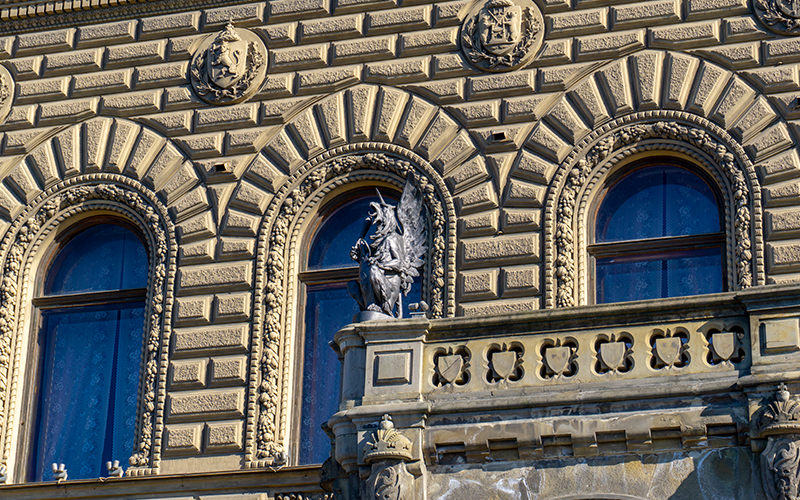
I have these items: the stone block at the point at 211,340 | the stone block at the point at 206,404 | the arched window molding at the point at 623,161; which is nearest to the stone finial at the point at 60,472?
the stone block at the point at 206,404

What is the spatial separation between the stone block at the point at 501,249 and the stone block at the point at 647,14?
3217 millimetres

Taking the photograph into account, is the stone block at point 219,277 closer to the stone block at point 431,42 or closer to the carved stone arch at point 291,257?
the carved stone arch at point 291,257

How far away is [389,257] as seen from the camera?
20.8m

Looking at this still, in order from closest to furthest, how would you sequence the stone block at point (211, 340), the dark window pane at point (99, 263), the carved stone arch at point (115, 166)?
the stone block at point (211, 340)
the carved stone arch at point (115, 166)
the dark window pane at point (99, 263)

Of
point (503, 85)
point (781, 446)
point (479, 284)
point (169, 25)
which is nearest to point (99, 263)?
point (169, 25)

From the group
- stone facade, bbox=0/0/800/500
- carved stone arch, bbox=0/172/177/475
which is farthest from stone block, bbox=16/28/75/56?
carved stone arch, bbox=0/172/177/475

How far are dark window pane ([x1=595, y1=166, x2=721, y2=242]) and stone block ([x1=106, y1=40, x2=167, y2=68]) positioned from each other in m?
6.93

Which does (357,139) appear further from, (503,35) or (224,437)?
(224,437)

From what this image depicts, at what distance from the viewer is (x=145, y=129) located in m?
25.0

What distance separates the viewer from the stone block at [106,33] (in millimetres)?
25844

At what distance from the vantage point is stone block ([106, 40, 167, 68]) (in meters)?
25.5

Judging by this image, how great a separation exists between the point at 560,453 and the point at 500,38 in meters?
7.40

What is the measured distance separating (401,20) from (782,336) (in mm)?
8662

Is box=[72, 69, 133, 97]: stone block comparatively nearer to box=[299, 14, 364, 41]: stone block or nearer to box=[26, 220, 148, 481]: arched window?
box=[26, 220, 148, 481]: arched window
